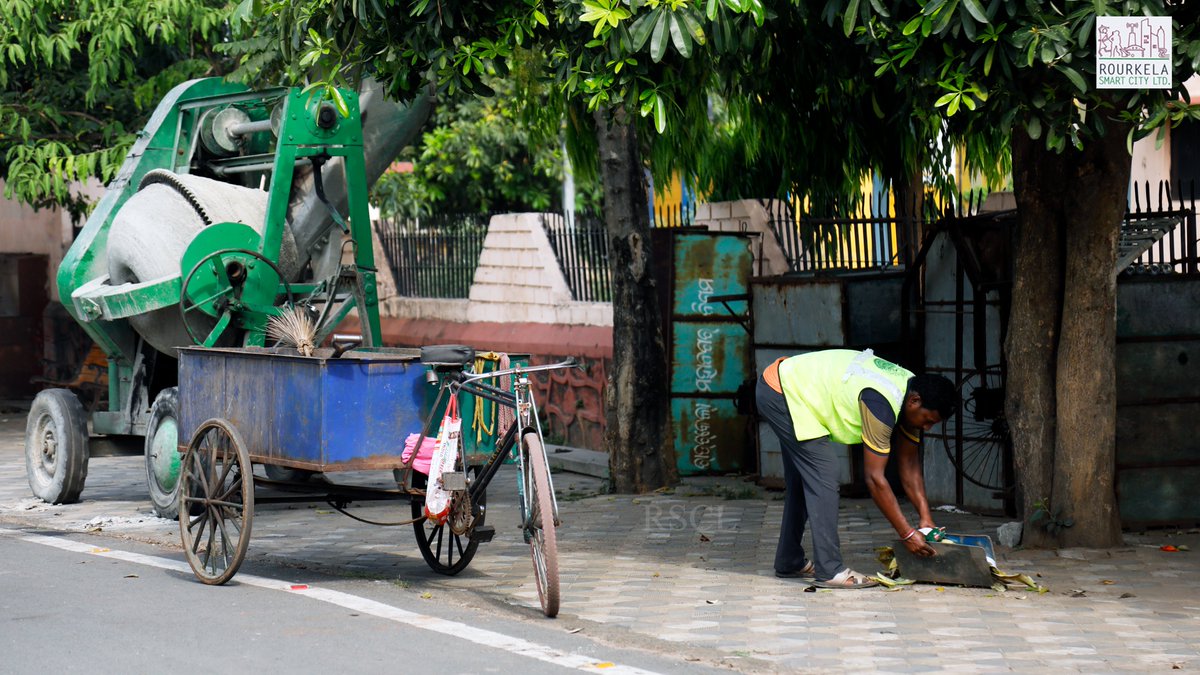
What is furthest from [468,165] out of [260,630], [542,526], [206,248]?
[260,630]

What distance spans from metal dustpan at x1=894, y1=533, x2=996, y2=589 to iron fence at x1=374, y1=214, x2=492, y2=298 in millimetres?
9294

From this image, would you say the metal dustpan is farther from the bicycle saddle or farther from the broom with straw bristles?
the broom with straw bristles

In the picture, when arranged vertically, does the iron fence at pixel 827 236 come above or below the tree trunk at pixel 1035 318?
above

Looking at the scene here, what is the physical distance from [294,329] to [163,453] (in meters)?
1.82

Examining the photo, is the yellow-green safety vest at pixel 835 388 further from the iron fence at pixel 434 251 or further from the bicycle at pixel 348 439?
the iron fence at pixel 434 251

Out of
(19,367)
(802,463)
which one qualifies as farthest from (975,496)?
(19,367)

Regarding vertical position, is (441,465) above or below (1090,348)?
below

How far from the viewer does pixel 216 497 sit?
826 centimetres

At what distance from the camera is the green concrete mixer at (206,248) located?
1066cm

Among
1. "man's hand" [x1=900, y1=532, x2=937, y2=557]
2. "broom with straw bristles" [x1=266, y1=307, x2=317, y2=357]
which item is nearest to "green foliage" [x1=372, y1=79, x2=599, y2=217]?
"broom with straw bristles" [x1=266, y1=307, x2=317, y2=357]

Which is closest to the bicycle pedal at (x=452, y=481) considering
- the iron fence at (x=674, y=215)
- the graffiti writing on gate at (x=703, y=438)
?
the graffiti writing on gate at (x=703, y=438)

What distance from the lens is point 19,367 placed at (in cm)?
2136

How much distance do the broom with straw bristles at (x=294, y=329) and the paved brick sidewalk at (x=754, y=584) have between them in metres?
1.27

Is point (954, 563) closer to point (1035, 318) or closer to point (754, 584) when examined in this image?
point (754, 584)
